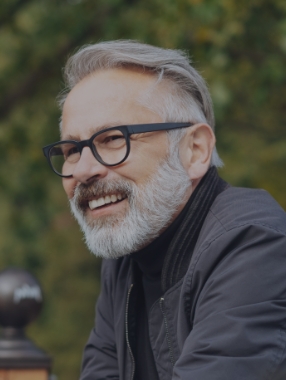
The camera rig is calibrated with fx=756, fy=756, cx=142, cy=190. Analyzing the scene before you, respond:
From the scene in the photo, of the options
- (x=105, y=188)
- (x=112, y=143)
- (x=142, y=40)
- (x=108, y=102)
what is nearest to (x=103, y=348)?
(x=105, y=188)

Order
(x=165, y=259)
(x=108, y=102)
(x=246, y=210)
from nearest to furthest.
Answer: (x=246, y=210)
(x=165, y=259)
(x=108, y=102)

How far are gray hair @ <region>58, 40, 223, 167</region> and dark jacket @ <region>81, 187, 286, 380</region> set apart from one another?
1.20ft

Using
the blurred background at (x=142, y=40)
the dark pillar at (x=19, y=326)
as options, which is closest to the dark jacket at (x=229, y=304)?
the dark pillar at (x=19, y=326)

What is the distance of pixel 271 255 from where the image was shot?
223 centimetres

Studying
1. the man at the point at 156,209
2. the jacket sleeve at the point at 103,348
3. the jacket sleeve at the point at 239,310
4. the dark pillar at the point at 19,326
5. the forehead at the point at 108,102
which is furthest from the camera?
the dark pillar at the point at 19,326

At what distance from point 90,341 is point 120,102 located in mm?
1093

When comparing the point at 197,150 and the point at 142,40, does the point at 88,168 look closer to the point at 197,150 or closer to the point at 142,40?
the point at 197,150

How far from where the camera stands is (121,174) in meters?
2.68

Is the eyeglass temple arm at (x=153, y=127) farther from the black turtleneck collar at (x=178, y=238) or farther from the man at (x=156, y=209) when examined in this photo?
the black turtleneck collar at (x=178, y=238)

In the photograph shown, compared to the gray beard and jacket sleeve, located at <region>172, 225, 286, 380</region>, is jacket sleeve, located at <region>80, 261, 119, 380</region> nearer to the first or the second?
Answer: the gray beard

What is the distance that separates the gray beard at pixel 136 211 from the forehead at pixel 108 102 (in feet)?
0.67

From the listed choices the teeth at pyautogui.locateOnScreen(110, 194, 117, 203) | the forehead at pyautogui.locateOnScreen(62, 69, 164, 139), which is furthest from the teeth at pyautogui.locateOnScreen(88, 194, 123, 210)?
the forehead at pyautogui.locateOnScreen(62, 69, 164, 139)

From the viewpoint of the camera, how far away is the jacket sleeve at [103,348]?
312 centimetres

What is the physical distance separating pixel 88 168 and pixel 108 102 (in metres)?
0.26
